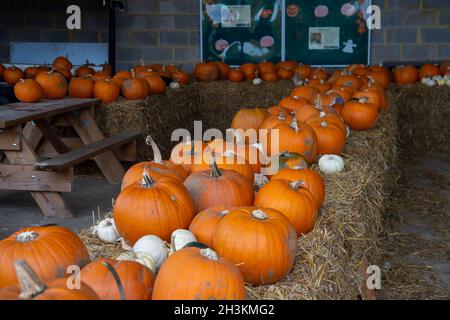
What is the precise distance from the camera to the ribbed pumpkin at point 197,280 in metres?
1.56

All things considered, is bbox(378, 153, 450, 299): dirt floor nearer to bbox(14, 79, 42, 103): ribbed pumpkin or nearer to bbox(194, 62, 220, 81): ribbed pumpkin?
bbox(194, 62, 220, 81): ribbed pumpkin

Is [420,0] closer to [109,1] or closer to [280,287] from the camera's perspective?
[109,1]

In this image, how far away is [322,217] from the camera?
258 cm

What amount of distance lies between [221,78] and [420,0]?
3145 mm

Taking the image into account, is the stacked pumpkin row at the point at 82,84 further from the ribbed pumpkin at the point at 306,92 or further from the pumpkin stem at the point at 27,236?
the pumpkin stem at the point at 27,236

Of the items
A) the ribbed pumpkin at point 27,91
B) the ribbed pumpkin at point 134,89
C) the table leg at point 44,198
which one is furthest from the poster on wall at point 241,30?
the table leg at point 44,198

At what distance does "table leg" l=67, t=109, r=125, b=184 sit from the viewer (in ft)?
19.4

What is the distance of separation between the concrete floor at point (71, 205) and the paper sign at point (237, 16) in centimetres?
408

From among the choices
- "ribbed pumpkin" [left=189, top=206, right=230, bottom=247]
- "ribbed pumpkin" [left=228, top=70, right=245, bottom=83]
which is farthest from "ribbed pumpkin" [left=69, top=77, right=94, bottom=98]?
"ribbed pumpkin" [left=189, top=206, right=230, bottom=247]

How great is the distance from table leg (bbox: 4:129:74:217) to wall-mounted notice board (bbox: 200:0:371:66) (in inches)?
194

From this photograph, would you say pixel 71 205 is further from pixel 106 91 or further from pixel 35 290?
pixel 35 290

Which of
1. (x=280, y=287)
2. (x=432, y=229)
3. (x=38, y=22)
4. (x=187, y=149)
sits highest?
(x=38, y=22)
